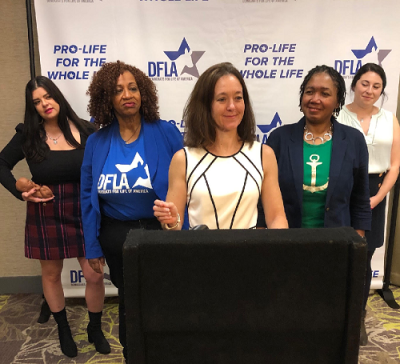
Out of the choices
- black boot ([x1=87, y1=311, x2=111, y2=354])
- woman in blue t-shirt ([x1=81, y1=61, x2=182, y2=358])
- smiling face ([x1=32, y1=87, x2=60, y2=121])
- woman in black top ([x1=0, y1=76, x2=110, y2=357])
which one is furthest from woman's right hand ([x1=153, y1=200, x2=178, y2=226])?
black boot ([x1=87, y1=311, x2=111, y2=354])

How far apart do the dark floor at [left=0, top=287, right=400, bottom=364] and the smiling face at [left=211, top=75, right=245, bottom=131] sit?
67.3 inches

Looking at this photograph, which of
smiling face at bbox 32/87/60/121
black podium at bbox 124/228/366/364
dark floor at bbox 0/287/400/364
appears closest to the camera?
black podium at bbox 124/228/366/364

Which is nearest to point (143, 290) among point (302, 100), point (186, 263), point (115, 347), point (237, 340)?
point (186, 263)

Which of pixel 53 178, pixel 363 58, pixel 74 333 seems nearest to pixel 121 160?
pixel 53 178

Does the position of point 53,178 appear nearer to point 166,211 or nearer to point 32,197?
point 32,197

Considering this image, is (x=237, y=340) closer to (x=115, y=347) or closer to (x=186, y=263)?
(x=186, y=263)

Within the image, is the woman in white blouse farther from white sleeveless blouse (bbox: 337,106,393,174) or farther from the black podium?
the black podium

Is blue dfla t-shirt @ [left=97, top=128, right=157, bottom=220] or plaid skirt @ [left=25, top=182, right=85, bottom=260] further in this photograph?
plaid skirt @ [left=25, top=182, right=85, bottom=260]

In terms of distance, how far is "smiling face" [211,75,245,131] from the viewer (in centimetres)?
129

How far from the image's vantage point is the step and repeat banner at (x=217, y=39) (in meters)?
2.46

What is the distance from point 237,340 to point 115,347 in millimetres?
1994

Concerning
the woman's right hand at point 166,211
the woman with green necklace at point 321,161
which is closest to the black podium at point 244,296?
the woman's right hand at point 166,211

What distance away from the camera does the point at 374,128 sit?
2289mm

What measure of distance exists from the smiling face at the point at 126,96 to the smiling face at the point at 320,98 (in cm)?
83
